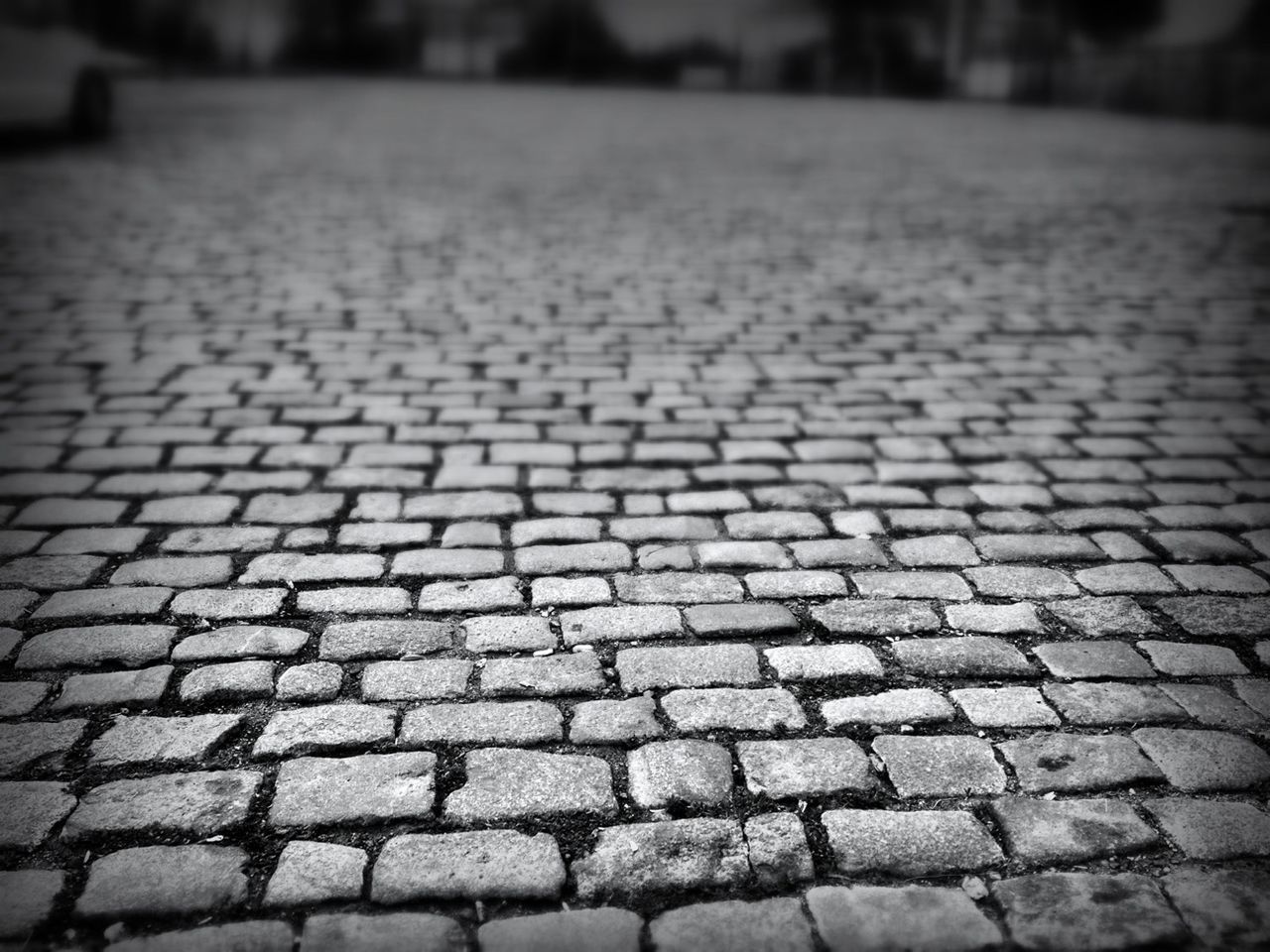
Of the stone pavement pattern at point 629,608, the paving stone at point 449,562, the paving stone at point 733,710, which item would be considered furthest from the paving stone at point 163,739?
the paving stone at point 733,710

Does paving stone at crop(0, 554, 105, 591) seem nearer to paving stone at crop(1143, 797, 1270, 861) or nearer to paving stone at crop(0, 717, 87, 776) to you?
paving stone at crop(0, 717, 87, 776)

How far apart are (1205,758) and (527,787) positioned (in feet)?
4.61

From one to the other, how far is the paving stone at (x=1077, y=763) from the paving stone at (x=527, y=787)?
2.79ft

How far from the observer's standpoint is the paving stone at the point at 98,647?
7.44 feet

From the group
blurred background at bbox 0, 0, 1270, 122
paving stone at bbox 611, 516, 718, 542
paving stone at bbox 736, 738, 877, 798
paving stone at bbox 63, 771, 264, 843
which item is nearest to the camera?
paving stone at bbox 63, 771, 264, 843

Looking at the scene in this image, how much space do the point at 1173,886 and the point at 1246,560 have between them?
151 centimetres

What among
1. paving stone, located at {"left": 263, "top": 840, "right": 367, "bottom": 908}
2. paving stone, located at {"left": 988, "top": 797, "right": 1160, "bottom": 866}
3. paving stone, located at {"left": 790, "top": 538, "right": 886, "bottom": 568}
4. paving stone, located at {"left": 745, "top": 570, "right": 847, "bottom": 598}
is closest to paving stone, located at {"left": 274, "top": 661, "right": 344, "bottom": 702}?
paving stone, located at {"left": 263, "top": 840, "right": 367, "bottom": 908}

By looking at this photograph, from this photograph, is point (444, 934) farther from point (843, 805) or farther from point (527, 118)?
point (527, 118)

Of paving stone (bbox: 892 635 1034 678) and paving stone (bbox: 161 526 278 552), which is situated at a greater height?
paving stone (bbox: 161 526 278 552)

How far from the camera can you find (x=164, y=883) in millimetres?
1683

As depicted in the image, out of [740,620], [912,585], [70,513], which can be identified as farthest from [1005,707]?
[70,513]

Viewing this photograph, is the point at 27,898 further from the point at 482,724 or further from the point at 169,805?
the point at 482,724

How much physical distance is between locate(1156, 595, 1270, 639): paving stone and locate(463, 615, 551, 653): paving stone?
164 centimetres

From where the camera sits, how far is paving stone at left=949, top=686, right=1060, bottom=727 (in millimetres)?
2121
